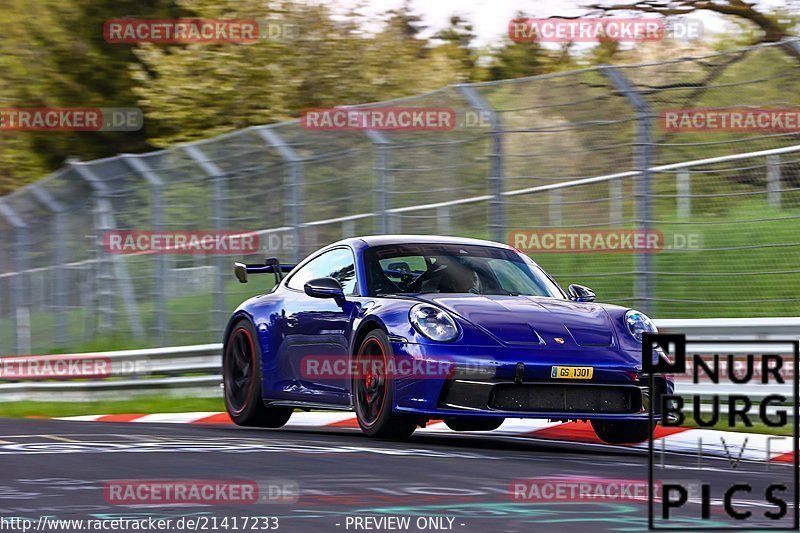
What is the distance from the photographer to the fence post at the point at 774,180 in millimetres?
10750

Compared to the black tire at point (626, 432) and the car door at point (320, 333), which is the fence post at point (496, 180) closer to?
the car door at point (320, 333)

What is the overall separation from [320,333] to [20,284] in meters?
11.3

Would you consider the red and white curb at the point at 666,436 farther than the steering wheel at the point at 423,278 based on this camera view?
No

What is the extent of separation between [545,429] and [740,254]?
6.22 feet

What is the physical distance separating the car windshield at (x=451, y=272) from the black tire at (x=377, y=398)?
586mm

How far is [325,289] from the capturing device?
32.3 feet

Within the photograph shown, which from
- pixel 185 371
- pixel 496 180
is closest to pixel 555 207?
pixel 496 180

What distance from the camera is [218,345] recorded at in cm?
1477

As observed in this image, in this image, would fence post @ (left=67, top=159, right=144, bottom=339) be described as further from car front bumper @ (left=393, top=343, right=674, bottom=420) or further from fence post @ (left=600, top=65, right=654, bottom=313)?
car front bumper @ (left=393, top=343, right=674, bottom=420)

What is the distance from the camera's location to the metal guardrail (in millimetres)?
10383

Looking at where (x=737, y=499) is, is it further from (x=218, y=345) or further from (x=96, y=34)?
(x=96, y=34)

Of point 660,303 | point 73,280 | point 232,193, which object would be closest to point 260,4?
point 73,280

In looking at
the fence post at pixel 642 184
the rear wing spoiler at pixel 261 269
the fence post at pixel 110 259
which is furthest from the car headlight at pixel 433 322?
the fence post at pixel 110 259

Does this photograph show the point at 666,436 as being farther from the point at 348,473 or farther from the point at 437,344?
the point at 348,473
